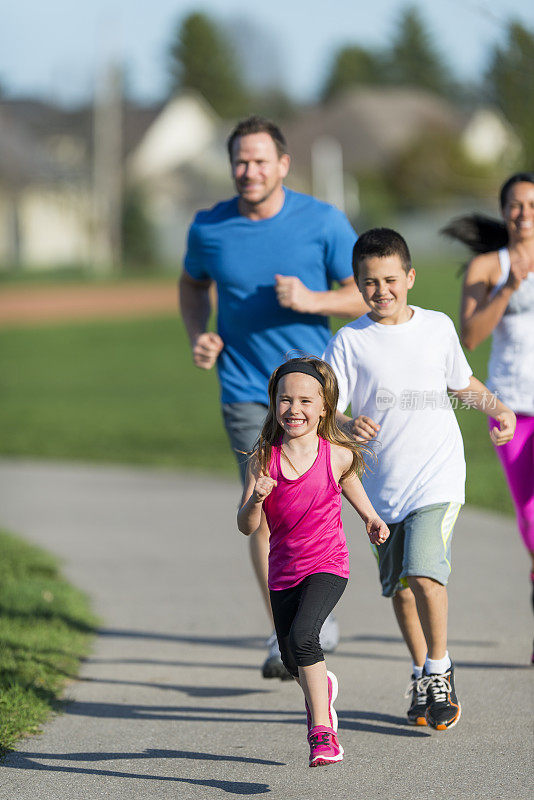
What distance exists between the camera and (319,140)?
88.1 meters

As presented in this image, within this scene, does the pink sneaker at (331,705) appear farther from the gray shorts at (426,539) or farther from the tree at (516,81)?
the tree at (516,81)

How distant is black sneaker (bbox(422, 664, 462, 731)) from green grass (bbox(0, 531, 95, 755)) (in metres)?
1.52

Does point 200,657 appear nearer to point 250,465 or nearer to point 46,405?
point 250,465

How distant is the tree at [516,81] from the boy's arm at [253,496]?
3448mm

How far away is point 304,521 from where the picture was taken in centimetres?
410

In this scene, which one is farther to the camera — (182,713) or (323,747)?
(182,713)

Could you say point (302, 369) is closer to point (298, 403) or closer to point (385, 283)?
point (298, 403)

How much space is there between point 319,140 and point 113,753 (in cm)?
8590

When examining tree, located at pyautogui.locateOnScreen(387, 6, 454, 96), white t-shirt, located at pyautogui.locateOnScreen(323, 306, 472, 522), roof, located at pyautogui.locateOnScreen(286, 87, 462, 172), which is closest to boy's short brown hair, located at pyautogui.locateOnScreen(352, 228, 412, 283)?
white t-shirt, located at pyautogui.locateOnScreen(323, 306, 472, 522)

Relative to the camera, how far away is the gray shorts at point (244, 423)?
5602mm

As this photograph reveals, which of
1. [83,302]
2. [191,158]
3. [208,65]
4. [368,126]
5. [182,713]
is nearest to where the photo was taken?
[182,713]

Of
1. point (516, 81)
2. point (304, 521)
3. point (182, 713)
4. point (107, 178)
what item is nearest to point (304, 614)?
point (304, 521)

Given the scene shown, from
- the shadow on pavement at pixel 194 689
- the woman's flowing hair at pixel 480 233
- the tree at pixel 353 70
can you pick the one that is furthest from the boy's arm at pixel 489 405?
the tree at pixel 353 70

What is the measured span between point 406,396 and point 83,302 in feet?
135
